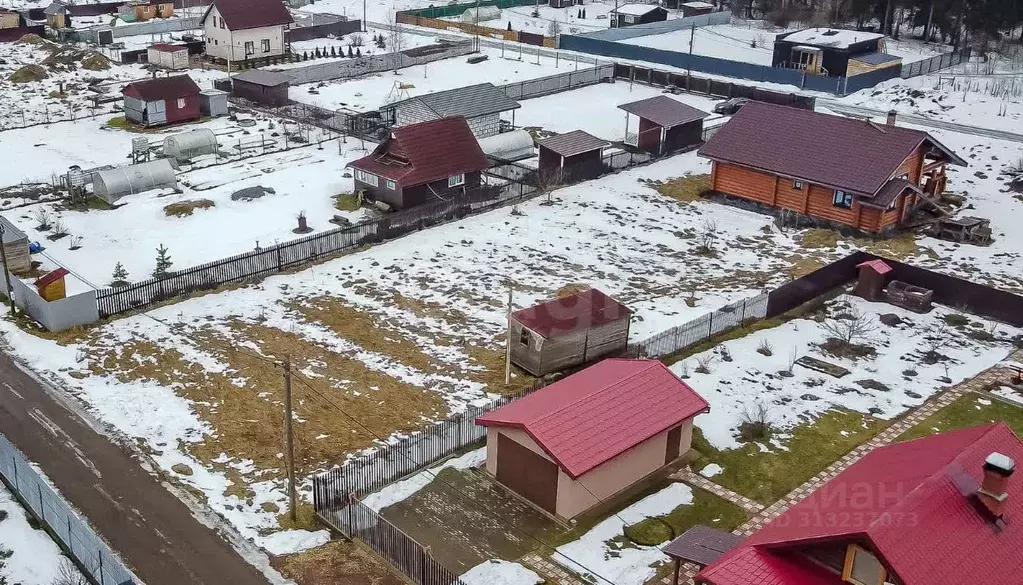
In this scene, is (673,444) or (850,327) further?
(850,327)

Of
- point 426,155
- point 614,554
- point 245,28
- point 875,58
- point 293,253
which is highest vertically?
point 245,28

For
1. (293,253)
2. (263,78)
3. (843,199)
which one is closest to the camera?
(293,253)

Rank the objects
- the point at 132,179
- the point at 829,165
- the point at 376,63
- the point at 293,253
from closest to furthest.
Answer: the point at 293,253 → the point at 829,165 → the point at 132,179 → the point at 376,63

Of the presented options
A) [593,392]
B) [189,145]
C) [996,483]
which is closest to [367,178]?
[189,145]

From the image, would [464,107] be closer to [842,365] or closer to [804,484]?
[842,365]

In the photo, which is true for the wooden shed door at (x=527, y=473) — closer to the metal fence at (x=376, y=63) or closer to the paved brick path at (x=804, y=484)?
the paved brick path at (x=804, y=484)

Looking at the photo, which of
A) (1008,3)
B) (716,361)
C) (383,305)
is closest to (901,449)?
Result: (716,361)

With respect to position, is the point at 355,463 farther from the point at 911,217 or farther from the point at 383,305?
the point at 911,217
